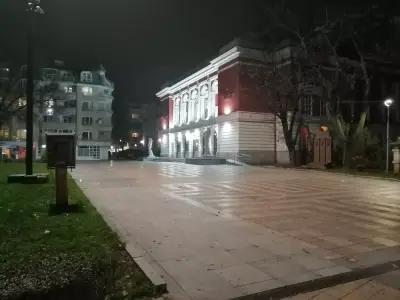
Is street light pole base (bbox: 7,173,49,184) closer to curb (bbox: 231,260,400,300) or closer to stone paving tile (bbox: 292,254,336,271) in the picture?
stone paving tile (bbox: 292,254,336,271)

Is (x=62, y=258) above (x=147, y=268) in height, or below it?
above

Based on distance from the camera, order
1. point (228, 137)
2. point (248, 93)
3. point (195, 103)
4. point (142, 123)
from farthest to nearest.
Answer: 1. point (142, 123)
2. point (195, 103)
3. point (228, 137)
4. point (248, 93)

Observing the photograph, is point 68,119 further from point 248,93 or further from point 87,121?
point 248,93

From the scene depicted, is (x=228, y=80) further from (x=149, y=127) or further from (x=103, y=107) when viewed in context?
(x=149, y=127)

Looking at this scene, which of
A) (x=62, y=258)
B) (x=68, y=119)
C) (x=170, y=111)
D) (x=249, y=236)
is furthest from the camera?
(x=68, y=119)

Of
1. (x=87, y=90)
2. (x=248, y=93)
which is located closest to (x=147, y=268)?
(x=248, y=93)

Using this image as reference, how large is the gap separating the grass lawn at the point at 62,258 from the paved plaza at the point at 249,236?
45cm

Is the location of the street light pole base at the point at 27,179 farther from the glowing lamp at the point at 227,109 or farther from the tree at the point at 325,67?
the glowing lamp at the point at 227,109

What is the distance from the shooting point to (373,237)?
7691 millimetres

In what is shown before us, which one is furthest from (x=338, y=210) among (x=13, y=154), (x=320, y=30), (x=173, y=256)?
(x=13, y=154)

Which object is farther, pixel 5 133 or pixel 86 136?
Answer: pixel 86 136

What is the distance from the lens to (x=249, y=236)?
297 inches

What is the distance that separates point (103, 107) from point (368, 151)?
57809mm

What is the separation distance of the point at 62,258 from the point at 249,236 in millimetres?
3781
